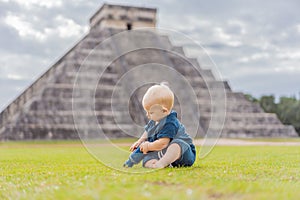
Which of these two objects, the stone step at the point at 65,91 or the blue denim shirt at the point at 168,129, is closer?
the blue denim shirt at the point at 168,129

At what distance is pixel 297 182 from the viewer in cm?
589

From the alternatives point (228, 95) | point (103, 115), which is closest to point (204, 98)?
point (228, 95)

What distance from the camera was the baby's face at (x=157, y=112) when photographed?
722cm

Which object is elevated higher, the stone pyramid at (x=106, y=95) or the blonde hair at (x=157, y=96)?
the stone pyramid at (x=106, y=95)

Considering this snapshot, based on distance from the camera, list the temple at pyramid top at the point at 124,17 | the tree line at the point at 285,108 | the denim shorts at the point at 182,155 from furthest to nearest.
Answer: the tree line at the point at 285,108 < the temple at pyramid top at the point at 124,17 < the denim shorts at the point at 182,155

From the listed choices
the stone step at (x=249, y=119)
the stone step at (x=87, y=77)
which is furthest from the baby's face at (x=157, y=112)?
the stone step at (x=249, y=119)

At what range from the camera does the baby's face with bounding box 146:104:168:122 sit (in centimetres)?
722

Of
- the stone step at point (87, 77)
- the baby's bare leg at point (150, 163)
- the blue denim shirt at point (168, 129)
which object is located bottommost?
the baby's bare leg at point (150, 163)

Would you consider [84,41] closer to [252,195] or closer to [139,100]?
[139,100]

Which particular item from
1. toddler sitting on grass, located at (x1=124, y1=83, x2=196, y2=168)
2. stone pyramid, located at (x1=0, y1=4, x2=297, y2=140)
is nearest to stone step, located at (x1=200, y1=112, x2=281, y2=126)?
stone pyramid, located at (x1=0, y1=4, x2=297, y2=140)

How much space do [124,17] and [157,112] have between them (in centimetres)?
4241

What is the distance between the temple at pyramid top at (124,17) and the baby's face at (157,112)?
Answer: 1640 inches

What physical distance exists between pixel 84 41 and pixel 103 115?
1203cm

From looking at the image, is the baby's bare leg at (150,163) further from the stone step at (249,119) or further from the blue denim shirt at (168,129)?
the stone step at (249,119)
